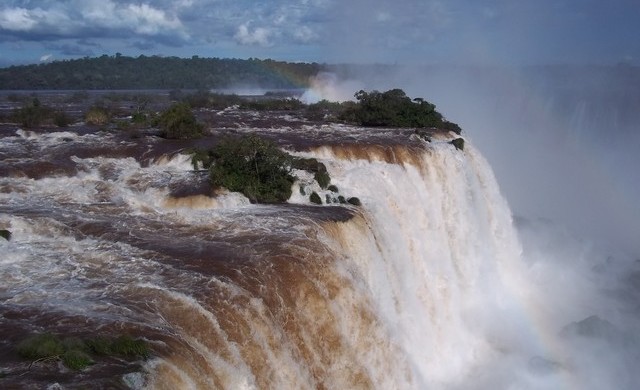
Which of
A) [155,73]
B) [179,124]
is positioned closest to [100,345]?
[179,124]

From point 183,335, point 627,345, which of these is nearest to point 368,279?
point 183,335

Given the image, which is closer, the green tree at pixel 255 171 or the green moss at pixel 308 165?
the green tree at pixel 255 171

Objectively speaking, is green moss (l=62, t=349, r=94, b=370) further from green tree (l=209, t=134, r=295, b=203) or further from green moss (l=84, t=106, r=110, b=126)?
green moss (l=84, t=106, r=110, b=126)

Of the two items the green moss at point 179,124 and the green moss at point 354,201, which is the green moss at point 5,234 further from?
the green moss at point 179,124

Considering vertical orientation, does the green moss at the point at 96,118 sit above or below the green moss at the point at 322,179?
below

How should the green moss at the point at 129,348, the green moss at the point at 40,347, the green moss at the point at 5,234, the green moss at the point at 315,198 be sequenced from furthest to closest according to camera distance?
the green moss at the point at 315,198, the green moss at the point at 5,234, the green moss at the point at 129,348, the green moss at the point at 40,347

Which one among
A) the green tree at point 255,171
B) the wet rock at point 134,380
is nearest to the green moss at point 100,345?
the wet rock at point 134,380

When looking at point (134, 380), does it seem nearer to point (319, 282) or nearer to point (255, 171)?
point (319, 282)
